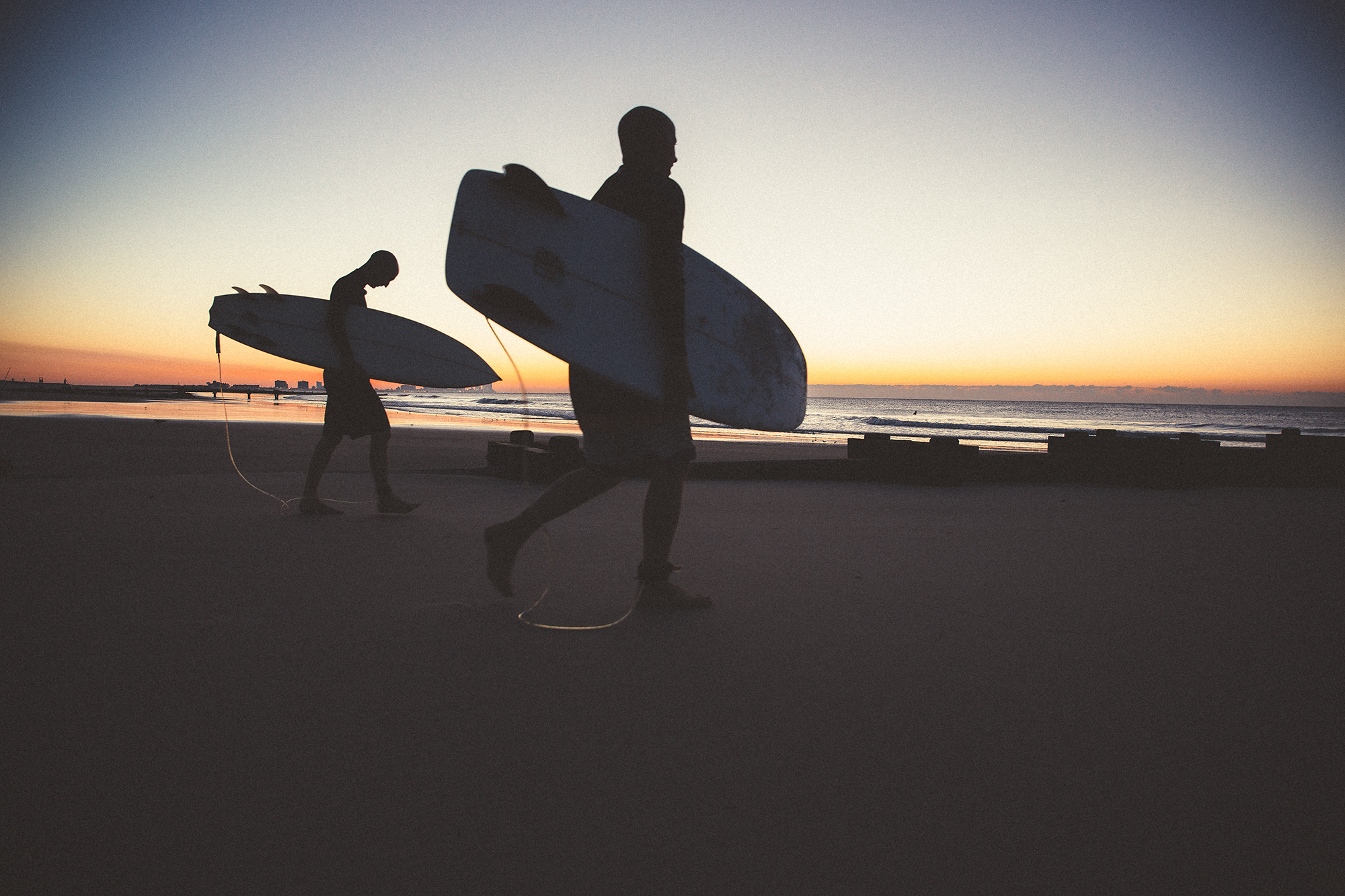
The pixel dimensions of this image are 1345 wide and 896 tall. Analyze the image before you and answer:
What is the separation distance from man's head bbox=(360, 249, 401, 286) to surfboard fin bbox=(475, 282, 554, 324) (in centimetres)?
269

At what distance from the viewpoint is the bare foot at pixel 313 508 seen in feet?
13.3

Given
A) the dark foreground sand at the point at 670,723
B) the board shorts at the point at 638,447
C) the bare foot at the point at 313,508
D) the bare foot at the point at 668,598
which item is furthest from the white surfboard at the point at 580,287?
the bare foot at the point at 313,508

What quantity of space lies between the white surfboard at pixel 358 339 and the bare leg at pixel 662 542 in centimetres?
262

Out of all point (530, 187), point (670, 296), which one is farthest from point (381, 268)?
point (670, 296)

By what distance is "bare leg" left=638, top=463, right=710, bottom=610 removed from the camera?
228 cm

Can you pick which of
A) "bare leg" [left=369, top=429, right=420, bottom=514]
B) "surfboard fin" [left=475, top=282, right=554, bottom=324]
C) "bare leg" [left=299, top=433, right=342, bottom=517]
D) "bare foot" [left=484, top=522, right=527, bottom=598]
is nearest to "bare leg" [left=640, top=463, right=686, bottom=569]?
"bare foot" [left=484, top=522, right=527, bottom=598]

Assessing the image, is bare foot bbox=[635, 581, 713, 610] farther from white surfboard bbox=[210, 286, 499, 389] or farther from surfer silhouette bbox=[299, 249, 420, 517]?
white surfboard bbox=[210, 286, 499, 389]

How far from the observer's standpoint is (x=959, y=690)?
65.7 inches

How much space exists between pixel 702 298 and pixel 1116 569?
84.5 inches

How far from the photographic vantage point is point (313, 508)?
4.06 m

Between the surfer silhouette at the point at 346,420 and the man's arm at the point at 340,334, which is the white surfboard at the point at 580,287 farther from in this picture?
the man's arm at the point at 340,334

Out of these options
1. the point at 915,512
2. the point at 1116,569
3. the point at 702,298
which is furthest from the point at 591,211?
the point at 915,512

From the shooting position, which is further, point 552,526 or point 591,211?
point 552,526

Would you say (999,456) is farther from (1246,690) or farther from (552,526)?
(1246,690)
